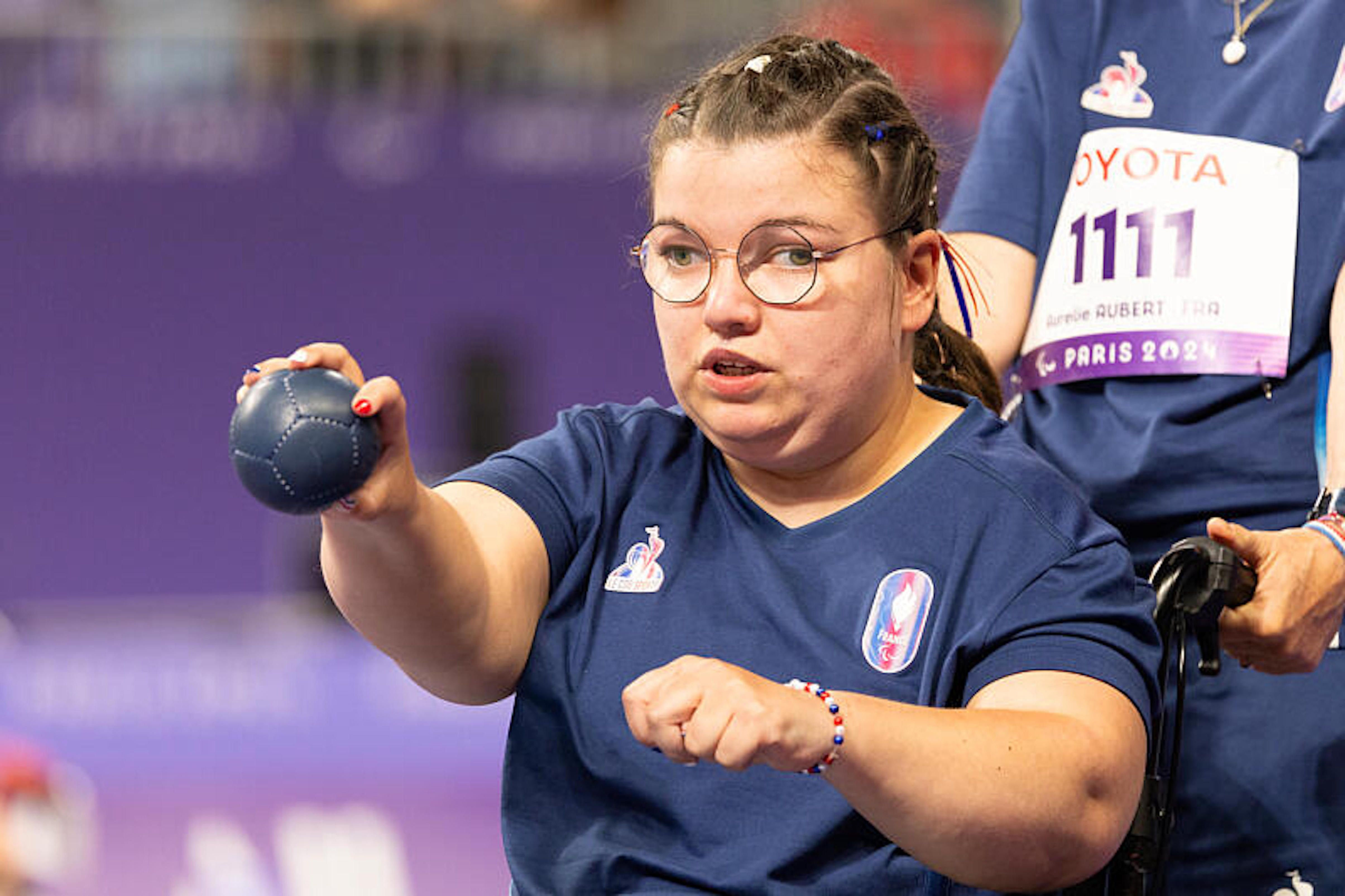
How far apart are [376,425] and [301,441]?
69 mm

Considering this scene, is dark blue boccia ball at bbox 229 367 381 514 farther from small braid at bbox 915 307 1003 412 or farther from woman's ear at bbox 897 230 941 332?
small braid at bbox 915 307 1003 412

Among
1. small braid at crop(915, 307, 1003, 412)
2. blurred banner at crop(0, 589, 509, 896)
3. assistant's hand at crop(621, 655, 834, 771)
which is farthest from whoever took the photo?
blurred banner at crop(0, 589, 509, 896)

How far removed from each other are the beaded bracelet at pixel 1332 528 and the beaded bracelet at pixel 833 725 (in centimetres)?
68

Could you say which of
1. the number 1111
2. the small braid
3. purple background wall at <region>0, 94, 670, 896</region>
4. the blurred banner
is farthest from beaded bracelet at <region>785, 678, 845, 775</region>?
purple background wall at <region>0, 94, 670, 896</region>

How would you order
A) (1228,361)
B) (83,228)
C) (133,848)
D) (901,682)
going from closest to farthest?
(901,682), (1228,361), (133,848), (83,228)

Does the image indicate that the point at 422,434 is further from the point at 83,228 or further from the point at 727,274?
the point at 727,274

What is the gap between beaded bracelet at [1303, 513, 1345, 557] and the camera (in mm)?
1811

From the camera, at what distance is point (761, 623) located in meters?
1.66

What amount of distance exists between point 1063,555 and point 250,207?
4.40m

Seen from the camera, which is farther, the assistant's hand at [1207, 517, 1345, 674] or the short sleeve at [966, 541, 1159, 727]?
the assistant's hand at [1207, 517, 1345, 674]

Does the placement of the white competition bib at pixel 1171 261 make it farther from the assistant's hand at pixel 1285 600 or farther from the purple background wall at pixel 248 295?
the purple background wall at pixel 248 295

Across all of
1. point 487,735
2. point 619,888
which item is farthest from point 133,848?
point 619,888

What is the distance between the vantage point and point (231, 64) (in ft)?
18.4

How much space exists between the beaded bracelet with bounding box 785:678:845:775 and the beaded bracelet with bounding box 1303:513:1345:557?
68cm
